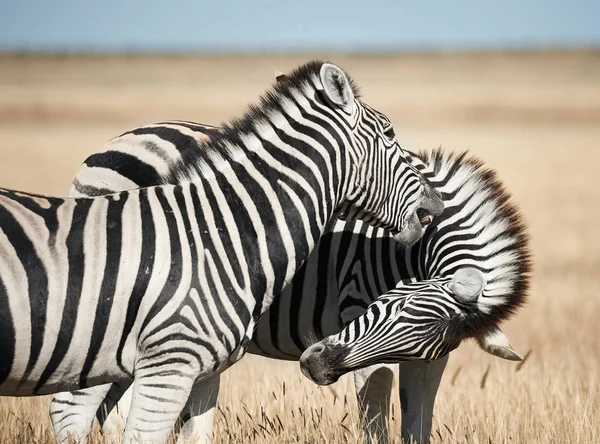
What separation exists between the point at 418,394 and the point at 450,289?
1.09m

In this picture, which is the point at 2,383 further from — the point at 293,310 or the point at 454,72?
the point at 454,72

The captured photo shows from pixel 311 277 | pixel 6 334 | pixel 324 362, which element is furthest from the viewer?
pixel 311 277

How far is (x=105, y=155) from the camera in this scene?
6.36 metres

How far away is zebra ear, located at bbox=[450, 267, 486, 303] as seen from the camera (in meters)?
4.92

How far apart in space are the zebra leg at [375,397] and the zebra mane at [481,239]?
2.41ft

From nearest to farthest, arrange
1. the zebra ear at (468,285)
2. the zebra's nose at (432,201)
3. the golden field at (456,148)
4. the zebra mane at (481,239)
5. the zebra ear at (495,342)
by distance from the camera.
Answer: the zebra ear at (468,285) → the zebra mane at (481,239) → the zebra's nose at (432,201) → the zebra ear at (495,342) → the golden field at (456,148)

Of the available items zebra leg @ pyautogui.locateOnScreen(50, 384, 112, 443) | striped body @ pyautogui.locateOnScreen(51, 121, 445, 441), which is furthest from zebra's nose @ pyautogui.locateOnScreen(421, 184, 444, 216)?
zebra leg @ pyautogui.locateOnScreen(50, 384, 112, 443)

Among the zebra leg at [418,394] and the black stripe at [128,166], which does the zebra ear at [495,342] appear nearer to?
the zebra leg at [418,394]

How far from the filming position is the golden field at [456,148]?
633cm

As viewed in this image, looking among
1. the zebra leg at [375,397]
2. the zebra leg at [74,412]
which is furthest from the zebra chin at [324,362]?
the zebra leg at [74,412]

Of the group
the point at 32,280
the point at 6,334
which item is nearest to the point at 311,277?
the point at 32,280

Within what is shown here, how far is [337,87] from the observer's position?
16.2ft

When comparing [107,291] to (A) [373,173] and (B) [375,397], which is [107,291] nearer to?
(A) [373,173]

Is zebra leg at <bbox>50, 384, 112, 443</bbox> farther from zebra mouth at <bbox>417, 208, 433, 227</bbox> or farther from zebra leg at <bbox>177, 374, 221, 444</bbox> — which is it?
zebra mouth at <bbox>417, 208, 433, 227</bbox>
